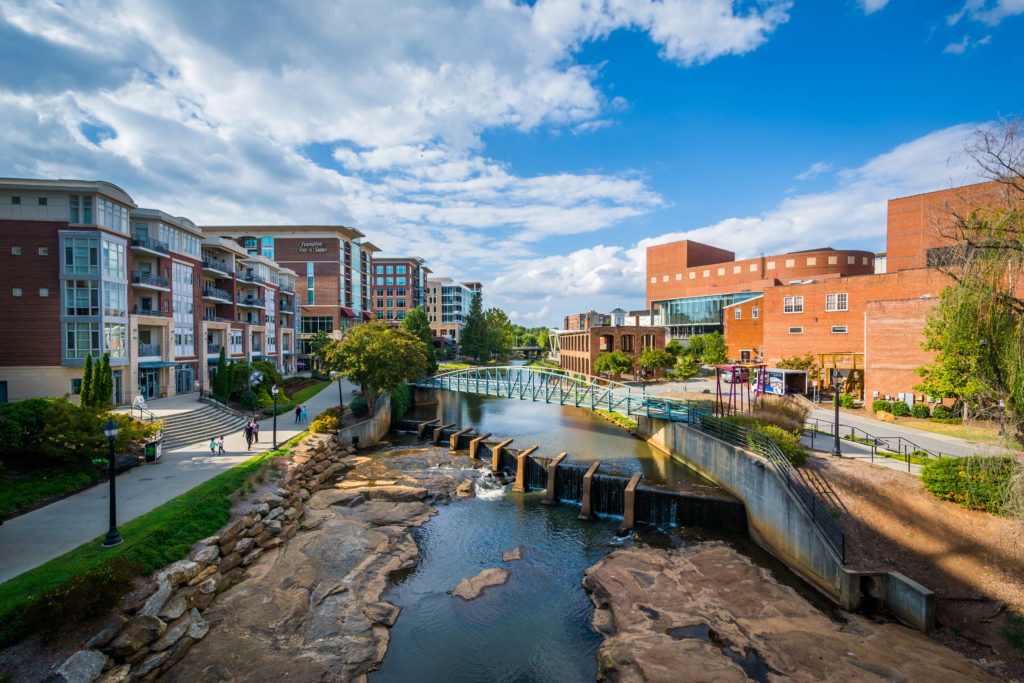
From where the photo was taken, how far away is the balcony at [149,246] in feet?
102

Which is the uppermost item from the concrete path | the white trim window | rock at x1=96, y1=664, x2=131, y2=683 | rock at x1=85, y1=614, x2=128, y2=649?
the white trim window

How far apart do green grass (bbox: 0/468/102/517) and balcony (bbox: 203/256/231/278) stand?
27489mm

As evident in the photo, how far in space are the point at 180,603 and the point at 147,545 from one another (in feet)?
6.97

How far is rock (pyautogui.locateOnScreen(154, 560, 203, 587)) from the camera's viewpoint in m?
11.8

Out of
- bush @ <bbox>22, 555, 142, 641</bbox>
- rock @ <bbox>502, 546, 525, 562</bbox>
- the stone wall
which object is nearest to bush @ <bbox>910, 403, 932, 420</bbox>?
rock @ <bbox>502, 546, 525, 562</bbox>

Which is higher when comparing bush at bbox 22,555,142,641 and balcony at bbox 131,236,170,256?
balcony at bbox 131,236,170,256

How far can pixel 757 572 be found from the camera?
15156 mm

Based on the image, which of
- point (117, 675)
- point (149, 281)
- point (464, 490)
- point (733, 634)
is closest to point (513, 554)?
point (464, 490)

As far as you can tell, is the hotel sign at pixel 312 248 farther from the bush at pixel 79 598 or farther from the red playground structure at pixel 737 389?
the bush at pixel 79 598

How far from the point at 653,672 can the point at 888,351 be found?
30.7 meters

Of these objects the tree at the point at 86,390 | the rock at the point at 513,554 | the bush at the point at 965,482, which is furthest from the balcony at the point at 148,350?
the bush at the point at 965,482

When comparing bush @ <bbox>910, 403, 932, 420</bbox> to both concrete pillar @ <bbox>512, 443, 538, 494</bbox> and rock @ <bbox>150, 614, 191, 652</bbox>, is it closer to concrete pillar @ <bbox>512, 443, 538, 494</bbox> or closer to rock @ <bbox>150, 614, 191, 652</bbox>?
concrete pillar @ <bbox>512, 443, 538, 494</bbox>

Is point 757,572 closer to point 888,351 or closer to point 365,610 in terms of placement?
point 365,610

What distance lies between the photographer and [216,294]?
42.4 metres
